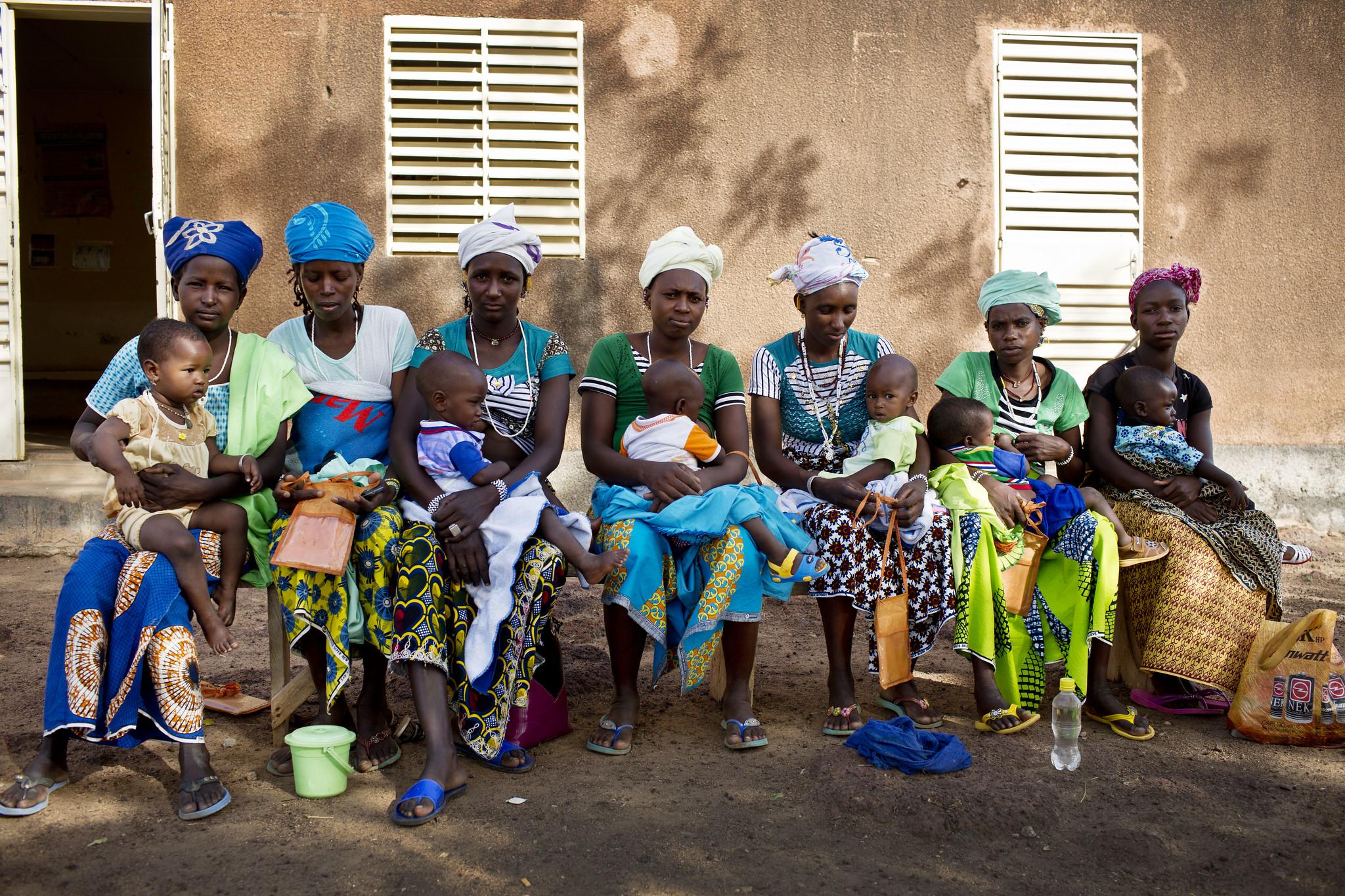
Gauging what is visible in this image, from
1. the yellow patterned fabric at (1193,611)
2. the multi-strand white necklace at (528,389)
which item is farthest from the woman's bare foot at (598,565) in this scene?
the yellow patterned fabric at (1193,611)

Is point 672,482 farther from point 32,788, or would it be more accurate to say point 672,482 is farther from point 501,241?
point 32,788

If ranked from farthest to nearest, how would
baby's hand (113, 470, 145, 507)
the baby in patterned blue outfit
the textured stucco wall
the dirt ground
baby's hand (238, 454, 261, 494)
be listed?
the textured stucco wall, the baby in patterned blue outfit, baby's hand (238, 454, 261, 494), baby's hand (113, 470, 145, 507), the dirt ground

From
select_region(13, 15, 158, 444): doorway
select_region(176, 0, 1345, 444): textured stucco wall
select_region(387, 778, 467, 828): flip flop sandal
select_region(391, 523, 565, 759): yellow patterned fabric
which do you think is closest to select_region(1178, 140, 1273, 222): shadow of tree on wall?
select_region(176, 0, 1345, 444): textured stucco wall

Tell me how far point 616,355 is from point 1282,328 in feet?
17.1

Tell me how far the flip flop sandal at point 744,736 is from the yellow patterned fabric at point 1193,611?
1422 mm

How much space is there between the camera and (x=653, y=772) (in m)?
3.25

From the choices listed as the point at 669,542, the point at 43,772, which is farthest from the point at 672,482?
the point at 43,772

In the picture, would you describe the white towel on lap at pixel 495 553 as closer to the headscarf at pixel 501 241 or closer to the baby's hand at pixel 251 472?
the baby's hand at pixel 251 472

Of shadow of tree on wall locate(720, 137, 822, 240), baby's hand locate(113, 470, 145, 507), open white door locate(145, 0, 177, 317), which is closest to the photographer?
baby's hand locate(113, 470, 145, 507)

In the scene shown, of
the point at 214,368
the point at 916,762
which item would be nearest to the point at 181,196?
the point at 214,368

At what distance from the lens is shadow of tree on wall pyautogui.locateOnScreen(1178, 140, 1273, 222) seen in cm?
672

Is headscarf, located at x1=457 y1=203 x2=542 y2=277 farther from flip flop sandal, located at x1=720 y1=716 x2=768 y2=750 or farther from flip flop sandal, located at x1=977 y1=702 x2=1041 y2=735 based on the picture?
flip flop sandal, located at x1=977 y1=702 x2=1041 y2=735

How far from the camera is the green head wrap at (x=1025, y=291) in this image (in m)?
4.02

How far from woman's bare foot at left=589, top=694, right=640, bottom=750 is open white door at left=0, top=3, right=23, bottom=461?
14.8 ft
